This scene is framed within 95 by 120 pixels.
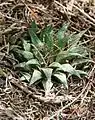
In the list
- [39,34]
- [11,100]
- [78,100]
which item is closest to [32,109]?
[11,100]

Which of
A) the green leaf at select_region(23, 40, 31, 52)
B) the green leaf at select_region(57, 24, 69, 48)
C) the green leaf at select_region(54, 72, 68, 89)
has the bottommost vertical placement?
the green leaf at select_region(54, 72, 68, 89)

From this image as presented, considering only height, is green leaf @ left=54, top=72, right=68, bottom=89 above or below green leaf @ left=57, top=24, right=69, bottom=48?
below

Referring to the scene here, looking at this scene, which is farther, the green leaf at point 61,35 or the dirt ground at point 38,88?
the green leaf at point 61,35

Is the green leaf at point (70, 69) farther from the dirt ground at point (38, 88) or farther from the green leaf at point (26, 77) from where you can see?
the green leaf at point (26, 77)

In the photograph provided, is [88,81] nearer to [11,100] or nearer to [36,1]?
[11,100]

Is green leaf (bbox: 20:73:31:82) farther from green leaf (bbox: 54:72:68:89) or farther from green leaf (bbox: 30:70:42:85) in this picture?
green leaf (bbox: 54:72:68:89)

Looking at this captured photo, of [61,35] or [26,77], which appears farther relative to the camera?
[61,35]

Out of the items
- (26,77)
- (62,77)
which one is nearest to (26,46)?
(26,77)

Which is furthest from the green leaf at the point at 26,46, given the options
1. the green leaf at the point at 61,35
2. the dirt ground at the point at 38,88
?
the green leaf at the point at 61,35

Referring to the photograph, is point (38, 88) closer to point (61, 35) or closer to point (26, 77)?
point (26, 77)

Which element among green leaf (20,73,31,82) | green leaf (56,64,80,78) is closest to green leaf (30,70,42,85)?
green leaf (20,73,31,82)
